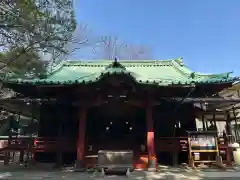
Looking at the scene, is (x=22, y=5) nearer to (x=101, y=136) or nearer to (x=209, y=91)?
(x=101, y=136)

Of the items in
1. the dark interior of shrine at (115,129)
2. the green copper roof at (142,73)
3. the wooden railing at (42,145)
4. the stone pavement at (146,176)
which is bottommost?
the stone pavement at (146,176)

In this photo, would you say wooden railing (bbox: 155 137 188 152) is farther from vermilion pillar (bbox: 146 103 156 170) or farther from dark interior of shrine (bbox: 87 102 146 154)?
dark interior of shrine (bbox: 87 102 146 154)

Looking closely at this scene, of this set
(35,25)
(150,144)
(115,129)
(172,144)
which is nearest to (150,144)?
(150,144)

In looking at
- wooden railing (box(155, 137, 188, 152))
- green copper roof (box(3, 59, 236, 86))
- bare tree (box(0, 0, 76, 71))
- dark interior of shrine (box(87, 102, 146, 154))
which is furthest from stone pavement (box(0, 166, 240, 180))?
bare tree (box(0, 0, 76, 71))

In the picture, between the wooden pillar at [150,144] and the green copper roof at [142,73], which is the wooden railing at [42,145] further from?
the wooden pillar at [150,144]

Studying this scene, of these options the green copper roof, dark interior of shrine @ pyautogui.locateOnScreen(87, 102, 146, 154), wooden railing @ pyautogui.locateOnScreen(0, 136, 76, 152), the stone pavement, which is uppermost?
the green copper roof

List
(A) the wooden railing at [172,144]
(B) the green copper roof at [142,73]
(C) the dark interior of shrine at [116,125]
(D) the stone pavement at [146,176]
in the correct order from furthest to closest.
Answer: (C) the dark interior of shrine at [116,125], (A) the wooden railing at [172,144], (B) the green copper roof at [142,73], (D) the stone pavement at [146,176]

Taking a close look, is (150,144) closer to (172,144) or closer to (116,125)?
(172,144)

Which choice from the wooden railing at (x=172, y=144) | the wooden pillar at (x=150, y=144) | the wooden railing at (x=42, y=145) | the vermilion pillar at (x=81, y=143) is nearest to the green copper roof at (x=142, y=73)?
the wooden pillar at (x=150, y=144)

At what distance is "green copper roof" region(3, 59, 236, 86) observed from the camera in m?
8.79

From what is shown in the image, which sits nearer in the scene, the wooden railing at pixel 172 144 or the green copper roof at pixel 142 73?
the green copper roof at pixel 142 73

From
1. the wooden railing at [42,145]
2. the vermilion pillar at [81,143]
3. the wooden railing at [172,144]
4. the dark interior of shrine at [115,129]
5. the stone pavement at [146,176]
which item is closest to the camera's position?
the stone pavement at [146,176]

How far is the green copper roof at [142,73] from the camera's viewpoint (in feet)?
28.8

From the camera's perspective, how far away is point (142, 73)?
1239cm
